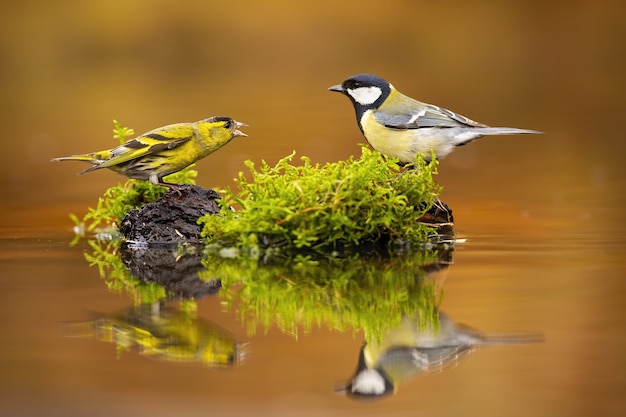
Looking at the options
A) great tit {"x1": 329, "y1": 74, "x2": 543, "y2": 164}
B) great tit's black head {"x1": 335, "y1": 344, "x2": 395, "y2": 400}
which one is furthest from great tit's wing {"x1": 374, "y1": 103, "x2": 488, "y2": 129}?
great tit's black head {"x1": 335, "y1": 344, "x2": 395, "y2": 400}

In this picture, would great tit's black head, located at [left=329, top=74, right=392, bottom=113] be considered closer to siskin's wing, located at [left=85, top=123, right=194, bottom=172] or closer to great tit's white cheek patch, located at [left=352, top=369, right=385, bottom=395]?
siskin's wing, located at [left=85, top=123, right=194, bottom=172]

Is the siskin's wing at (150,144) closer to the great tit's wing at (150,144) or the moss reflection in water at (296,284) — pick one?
the great tit's wing at (150,144)

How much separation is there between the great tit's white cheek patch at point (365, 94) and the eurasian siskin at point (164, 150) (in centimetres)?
86

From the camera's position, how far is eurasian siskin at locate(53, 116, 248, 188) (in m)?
6.71

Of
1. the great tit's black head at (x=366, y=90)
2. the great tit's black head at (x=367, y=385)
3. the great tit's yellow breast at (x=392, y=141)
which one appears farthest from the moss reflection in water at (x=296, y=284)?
the great tit's black head at (x=366, y=90)

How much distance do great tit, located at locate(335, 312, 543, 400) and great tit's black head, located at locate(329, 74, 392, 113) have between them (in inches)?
107

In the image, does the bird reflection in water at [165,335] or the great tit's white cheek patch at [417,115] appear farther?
the great tit's white cheek patch at [417,115]

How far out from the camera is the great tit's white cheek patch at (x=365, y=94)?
7047 mm

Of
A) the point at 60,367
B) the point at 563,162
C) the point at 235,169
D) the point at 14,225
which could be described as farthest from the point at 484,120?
the point at 60,367

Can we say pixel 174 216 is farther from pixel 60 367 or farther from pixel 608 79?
pixel 608 79

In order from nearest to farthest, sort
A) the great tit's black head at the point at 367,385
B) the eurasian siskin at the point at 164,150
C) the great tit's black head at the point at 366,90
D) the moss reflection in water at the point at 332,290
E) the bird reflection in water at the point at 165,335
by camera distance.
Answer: the great tit's black head at the point at 367,385, the bird reflection in water at the point at 165,335, the moss reflection in water at the point at 332,290, the eurasian siskin at the point at 164,150, the great tit's black head at the point at 366,90

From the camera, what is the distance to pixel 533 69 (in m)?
20.9

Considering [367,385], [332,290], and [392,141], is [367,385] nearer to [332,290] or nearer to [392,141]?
[332,290]

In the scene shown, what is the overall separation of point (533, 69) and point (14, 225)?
14866 mm
